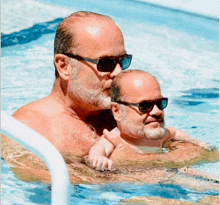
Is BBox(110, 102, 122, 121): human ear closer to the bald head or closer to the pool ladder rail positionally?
the bald head

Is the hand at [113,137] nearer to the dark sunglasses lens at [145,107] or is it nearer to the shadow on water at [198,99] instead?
A: the dark sunglasses lens at [145,107]

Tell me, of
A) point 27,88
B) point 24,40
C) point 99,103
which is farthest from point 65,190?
point 24,40

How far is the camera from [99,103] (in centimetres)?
427

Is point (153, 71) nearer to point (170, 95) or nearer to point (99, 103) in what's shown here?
point (170, 95)

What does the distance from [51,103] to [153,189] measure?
3.03 ft

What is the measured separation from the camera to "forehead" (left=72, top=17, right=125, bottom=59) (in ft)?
13.9

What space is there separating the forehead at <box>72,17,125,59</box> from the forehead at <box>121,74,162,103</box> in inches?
9.3

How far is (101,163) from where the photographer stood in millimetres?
3854

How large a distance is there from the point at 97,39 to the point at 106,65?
17 centimetres

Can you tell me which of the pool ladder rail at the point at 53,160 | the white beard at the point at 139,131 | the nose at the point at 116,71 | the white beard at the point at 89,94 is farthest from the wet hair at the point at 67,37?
the pool ladder rail at the point at 53,160

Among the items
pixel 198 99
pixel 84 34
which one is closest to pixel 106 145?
pixel 84 34

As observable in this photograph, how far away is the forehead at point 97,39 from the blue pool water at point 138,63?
2.82 ft

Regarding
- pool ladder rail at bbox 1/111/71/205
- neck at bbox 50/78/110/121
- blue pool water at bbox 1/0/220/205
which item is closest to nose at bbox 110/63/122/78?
neck at bbox 50/78/110/121

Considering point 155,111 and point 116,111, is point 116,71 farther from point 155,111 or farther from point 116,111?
point 155,111
